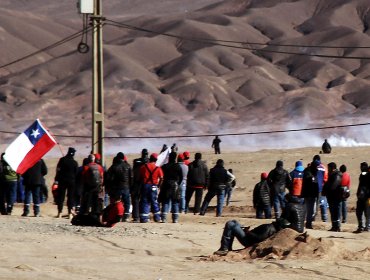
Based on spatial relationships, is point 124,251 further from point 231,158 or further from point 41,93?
point 41,93

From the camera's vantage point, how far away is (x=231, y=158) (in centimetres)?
5025

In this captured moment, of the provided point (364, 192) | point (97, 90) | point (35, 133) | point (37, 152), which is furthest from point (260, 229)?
point (97, 90)

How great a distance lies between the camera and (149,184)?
2183 cm

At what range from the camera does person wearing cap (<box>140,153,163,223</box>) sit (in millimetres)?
21828

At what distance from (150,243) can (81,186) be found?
15.2 feet

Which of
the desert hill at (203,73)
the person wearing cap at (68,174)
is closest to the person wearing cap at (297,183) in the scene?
the person wearing cap at (68,174)

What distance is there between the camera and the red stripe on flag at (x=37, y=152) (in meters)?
22.6

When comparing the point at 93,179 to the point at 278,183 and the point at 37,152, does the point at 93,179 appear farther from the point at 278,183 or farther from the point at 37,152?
the point at 278,183

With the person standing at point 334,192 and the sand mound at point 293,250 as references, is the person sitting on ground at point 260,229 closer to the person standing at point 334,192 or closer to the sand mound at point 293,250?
the sand mound at point 293,250

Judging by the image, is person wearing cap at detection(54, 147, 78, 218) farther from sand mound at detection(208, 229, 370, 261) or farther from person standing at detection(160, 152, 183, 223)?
sand mound at detection(208, 229, 370, 261)

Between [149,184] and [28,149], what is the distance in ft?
9.02

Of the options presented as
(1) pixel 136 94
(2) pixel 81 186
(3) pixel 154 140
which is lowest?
(2) pixel 81 186

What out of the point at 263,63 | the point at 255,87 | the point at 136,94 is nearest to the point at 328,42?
the point at 263,63

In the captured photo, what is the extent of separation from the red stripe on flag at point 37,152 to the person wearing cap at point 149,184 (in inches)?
86.0
